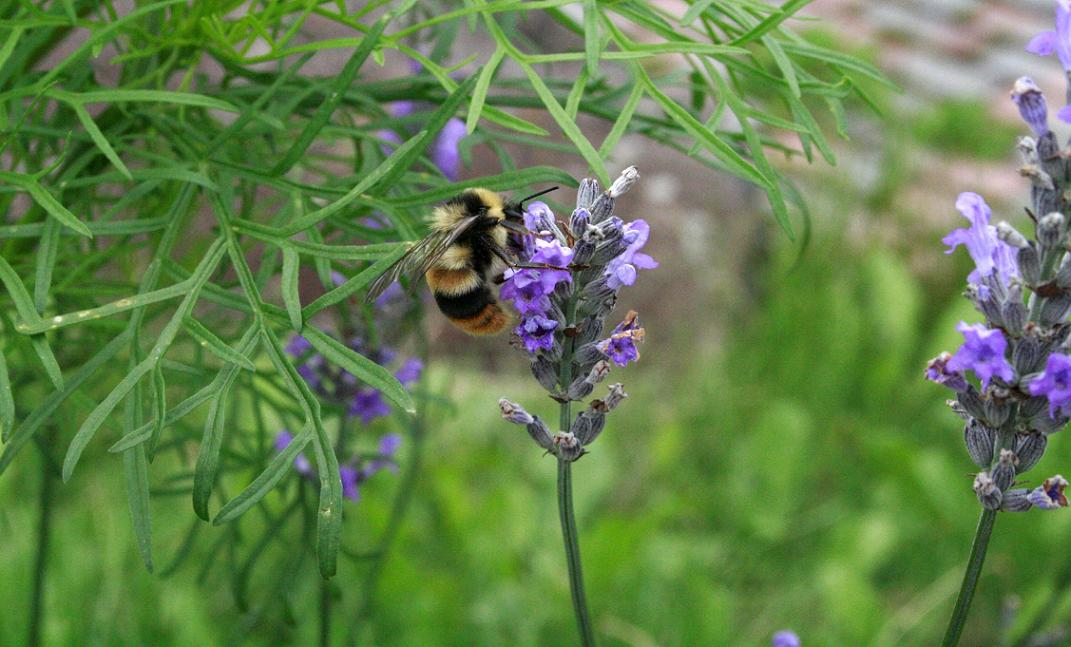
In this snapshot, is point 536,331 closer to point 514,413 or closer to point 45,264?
point 514,413

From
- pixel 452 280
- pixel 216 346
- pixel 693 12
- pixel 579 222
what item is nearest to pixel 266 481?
pixel 216 346

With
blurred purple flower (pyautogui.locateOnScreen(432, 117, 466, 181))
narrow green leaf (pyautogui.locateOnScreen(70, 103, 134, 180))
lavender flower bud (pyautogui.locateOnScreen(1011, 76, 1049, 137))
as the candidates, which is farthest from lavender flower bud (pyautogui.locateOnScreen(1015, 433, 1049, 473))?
blurred purple flower (pyautogui.locateOnScreen(432, 117, 466, 181))

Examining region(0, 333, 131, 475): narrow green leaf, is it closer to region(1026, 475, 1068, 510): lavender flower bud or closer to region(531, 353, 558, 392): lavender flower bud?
region(531, 353, 558, 392): lavender flower bud

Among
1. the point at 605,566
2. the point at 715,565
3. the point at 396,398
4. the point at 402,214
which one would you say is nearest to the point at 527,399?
the point at 715,565

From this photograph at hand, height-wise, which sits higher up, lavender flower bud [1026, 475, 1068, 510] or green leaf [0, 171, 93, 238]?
green leaf [0, 171, 93, 238]

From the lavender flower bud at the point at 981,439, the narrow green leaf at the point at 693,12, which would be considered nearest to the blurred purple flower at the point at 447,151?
the narrow green leaf at the point at 693,12

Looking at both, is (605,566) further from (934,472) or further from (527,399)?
(527,399)
